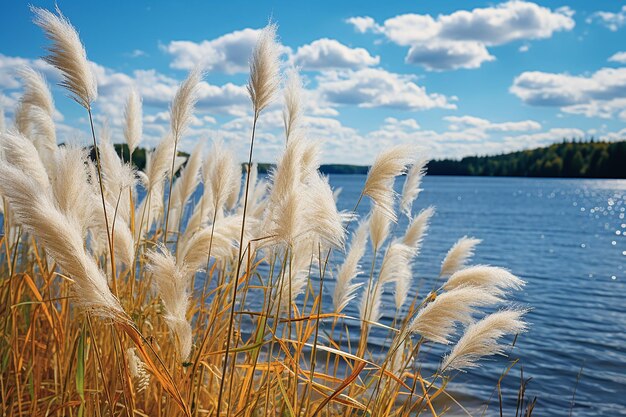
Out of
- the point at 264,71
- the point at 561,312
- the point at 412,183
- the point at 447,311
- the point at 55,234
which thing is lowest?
the point at 561,312

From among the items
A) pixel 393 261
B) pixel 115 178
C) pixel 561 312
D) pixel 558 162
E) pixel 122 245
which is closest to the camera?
pixel 122 245

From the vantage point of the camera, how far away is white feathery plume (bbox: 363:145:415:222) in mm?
2439

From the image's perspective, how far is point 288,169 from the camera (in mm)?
2264

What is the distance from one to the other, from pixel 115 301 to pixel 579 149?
121162 mm

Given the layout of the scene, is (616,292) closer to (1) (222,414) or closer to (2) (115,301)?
(1) (222,414)

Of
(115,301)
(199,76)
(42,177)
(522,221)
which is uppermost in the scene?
(199,76)

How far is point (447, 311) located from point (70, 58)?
1.67 metres

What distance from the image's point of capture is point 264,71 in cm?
209

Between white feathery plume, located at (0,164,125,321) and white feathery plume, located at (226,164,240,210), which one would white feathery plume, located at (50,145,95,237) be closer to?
white feathery plume, located at (0,164,125,321)

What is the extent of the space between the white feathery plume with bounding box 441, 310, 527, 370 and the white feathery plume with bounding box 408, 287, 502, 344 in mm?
96

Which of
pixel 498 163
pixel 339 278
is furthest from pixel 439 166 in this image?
pixel 339 278

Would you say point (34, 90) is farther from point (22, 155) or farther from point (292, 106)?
point (292, 106)

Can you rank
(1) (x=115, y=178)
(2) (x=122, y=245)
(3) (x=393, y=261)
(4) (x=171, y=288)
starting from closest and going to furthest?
(4) (x=171, y=288)
(2) (x=122, y=245)
(1) (x=115, y=178)
(3) (x=393, y=261)

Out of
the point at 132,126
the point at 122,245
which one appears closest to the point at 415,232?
the point at 132,126
